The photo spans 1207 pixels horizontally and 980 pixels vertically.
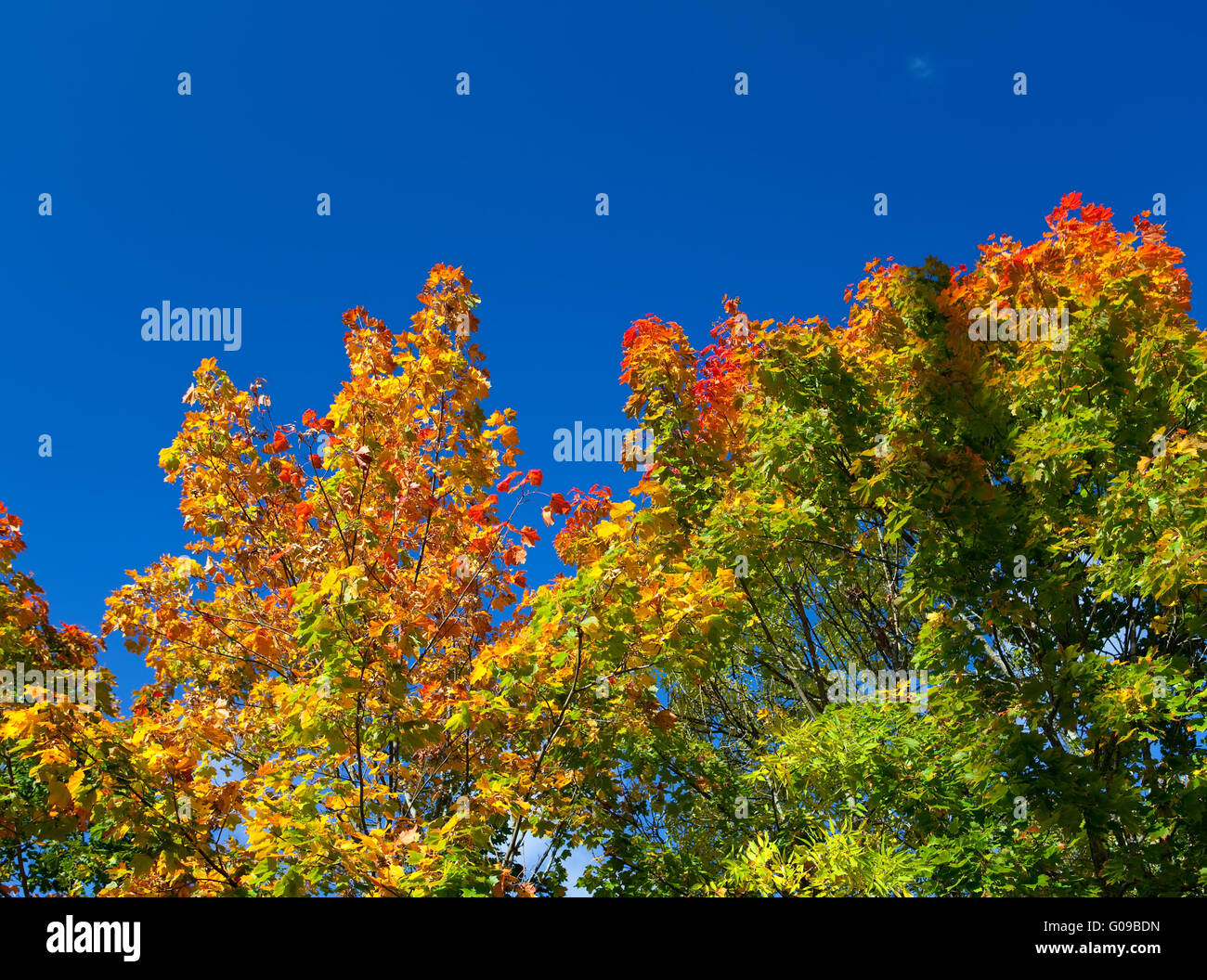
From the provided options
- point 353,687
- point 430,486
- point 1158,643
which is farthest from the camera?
point 1158,643

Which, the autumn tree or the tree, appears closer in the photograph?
the tree

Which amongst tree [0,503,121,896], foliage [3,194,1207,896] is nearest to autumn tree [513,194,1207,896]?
foliage [3,194,1207,896]

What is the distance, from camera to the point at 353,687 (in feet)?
16.5

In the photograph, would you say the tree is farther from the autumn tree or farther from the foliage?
the autumn tree

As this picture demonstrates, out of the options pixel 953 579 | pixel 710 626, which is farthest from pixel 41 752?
pixel 953 579

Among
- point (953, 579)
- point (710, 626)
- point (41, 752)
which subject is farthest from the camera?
point (953, 579)

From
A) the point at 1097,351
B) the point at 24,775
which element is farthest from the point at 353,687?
the point at 1097,351

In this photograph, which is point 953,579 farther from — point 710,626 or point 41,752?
point 41,752

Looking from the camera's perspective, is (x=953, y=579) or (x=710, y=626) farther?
(x=953, y=579)

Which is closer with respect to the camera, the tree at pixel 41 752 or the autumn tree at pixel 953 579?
the tree at pixel 41 752

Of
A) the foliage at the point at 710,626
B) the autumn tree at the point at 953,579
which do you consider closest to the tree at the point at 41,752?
the foliage at the point at 710,626

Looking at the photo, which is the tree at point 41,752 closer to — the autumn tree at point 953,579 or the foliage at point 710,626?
the foliage at point 710,626
